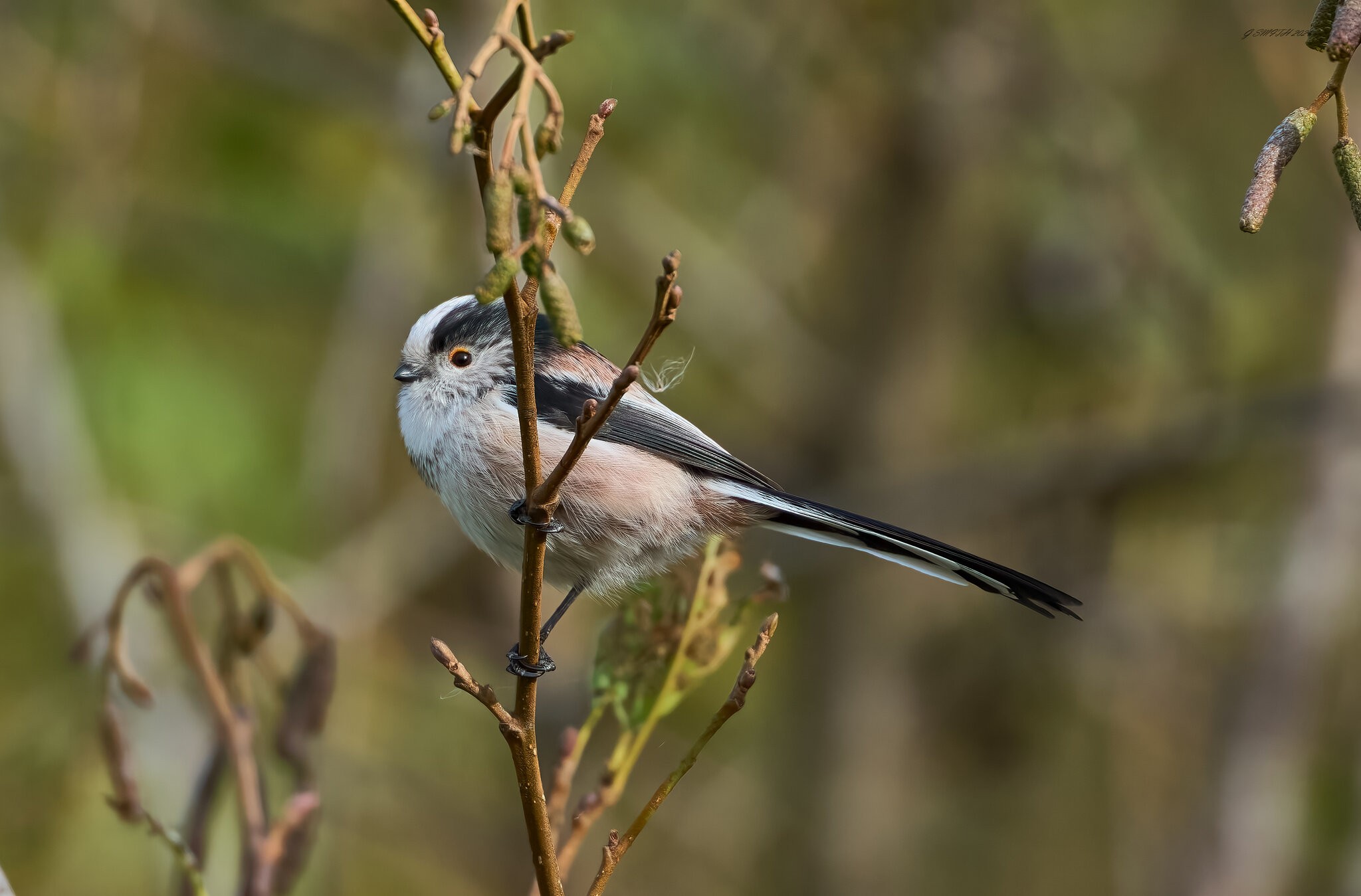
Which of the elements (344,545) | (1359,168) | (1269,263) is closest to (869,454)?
(1269,263)

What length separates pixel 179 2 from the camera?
16.0ft

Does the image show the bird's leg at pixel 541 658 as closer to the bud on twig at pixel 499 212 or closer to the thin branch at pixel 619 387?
the thin branch at pixel 619 387

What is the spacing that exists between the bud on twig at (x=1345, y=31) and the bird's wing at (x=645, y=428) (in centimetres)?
151

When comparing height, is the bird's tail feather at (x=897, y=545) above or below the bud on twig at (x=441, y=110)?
below

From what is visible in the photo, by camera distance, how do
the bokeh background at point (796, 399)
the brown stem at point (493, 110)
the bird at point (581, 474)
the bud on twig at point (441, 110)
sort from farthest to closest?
the bokeh background at point (796, 399)
the bird at point (581, 474)
the brown stem at point (493, 110)
the bud on twig at point (441, 110)

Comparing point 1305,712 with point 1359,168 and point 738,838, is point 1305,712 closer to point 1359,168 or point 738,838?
point 738,838

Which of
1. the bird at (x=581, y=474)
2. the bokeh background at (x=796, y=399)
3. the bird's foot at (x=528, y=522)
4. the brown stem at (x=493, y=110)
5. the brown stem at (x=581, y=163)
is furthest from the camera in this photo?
the bokeh background at (x=796, y=399)

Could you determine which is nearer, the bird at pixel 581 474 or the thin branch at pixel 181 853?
the thin branch at pixel 181 853

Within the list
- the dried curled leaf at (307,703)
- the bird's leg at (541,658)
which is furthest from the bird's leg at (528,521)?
the dried curled leaf at (307,703)

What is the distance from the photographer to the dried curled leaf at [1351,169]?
1.17 metres

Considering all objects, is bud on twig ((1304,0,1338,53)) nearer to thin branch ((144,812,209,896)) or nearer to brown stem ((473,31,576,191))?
brown stem ((473,31,576,191))

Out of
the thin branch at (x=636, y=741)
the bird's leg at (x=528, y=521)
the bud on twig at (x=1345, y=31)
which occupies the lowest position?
the thin branch at (x=636, y=741)

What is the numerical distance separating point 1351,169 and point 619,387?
74 centimetres

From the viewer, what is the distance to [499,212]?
1036mm
